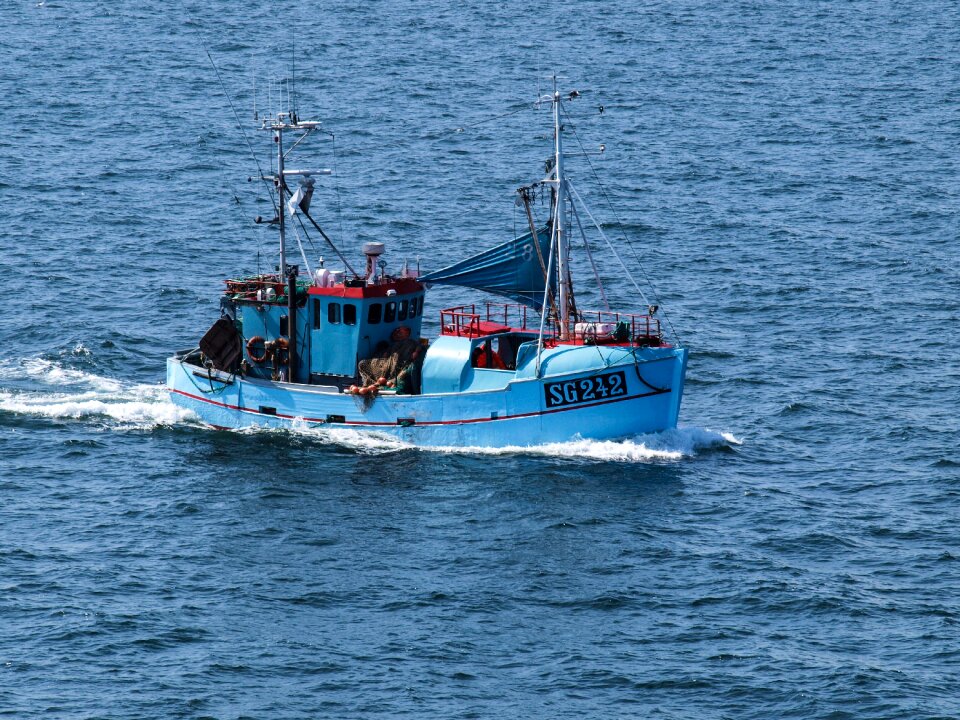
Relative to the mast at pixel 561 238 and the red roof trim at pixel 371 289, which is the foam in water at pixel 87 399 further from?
the mast at pixel 561 238

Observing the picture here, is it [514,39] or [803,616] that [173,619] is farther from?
[514,39]

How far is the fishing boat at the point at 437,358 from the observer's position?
58.4 meters

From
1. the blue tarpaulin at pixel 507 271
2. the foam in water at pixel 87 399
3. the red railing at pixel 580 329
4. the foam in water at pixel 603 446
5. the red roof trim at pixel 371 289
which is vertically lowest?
the foam in water at pixel 603 446

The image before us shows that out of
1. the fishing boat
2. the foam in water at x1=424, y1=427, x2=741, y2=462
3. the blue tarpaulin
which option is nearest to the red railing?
the fishing boat

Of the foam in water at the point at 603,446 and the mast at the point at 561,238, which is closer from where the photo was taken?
the foam in water at the point at 603,446

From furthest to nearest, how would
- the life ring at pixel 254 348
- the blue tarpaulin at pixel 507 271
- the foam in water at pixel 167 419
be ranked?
the life ring at pixel 254 348 < the blue tarpaulin at pixel 507 271 < the foam in water at pixel 167 419

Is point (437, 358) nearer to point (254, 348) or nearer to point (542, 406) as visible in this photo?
point (542, 406)

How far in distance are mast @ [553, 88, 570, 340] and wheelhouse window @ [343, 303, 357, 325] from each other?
300 inches

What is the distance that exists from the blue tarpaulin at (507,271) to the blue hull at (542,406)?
13.5 ft

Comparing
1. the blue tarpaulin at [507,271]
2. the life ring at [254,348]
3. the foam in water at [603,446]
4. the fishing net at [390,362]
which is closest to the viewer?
the foam in water at [603,446]

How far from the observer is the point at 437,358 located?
198 feet

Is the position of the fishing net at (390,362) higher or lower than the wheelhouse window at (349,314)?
lower

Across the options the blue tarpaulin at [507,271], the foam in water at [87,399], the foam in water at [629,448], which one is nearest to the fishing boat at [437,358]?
the blue tarpaulin at [507,271]

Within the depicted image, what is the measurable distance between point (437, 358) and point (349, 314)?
159 inches
